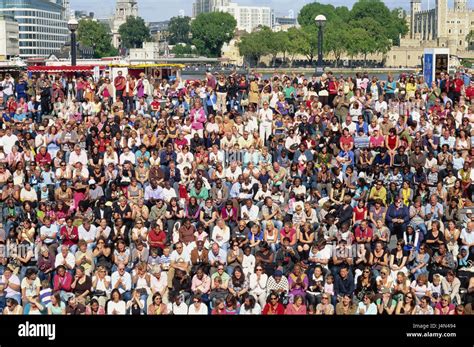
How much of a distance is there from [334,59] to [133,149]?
123m

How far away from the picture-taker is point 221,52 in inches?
6383

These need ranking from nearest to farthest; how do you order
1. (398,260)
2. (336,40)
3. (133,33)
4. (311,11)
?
(398,260)
(336,40)
(311,11)
(133,33)

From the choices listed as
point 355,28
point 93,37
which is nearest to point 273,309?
point 355,28

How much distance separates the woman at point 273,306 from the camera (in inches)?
409

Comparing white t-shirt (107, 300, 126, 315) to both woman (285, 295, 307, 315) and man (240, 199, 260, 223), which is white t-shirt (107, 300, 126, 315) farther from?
man (240, 199, 260, 223)

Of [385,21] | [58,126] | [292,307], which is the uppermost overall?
[385,21]

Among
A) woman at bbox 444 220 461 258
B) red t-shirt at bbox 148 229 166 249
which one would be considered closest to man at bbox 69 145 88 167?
red t-shirt at bbox 148 229 166 249

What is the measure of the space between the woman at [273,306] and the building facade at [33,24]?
148 metres

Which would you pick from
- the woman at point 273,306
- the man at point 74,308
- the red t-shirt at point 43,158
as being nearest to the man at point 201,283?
the woman at point 273,306

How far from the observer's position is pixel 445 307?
10344 mm

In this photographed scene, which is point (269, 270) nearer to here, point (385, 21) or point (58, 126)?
point (58, 126)

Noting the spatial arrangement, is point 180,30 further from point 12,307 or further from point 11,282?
point 12,307

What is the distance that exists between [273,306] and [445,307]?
2022 millimetres
